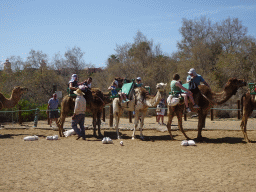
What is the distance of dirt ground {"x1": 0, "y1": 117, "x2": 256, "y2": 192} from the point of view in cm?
570

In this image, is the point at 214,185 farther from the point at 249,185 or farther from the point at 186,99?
the point at 186,99

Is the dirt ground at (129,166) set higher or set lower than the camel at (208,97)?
lower

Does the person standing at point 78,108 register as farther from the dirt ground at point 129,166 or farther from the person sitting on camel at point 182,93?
the person sitting on camel at point 182,93

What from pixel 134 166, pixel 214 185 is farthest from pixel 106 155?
pixel 214 185

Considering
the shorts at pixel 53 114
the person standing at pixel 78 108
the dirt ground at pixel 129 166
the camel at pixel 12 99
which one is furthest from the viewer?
the shorts at pixel 53 114

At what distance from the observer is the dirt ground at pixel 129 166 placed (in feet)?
18.7

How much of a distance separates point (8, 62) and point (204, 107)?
29.0m

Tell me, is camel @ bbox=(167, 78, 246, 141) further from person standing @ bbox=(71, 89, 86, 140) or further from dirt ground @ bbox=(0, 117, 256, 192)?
person standing @ bbox=(71, 89, 86, 140)

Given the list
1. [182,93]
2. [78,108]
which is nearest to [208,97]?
[182,93]

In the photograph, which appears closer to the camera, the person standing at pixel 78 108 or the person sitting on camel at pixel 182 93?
the person sitting on camel at pixel 182 93

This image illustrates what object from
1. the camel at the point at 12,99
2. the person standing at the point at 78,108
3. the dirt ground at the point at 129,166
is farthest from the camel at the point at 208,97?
the camel at the point at 12,99

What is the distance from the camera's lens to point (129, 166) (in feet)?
23.9

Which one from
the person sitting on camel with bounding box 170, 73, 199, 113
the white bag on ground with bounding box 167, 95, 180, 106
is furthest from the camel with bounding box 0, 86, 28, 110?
the person sitting on camel with bounding box 170, 73, 199, 113

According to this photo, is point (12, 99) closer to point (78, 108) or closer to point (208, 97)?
point (78, 108)
